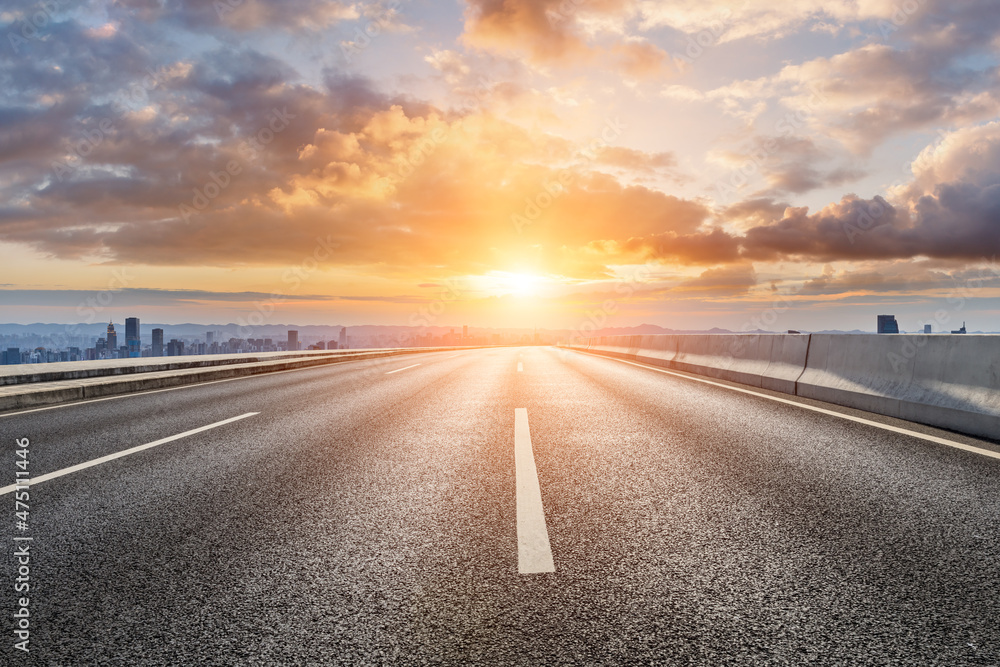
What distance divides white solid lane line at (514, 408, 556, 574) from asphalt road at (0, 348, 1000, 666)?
38 mm

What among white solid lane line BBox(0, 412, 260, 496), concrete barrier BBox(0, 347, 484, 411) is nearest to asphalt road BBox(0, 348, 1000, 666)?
white solid lane line BBox(0, 412, 260, 496)

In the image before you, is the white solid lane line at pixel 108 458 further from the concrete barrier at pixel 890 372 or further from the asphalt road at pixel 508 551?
the concrete barrier at pixel 890 372

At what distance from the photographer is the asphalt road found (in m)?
2.26

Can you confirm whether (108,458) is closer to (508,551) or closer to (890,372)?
(508,551)

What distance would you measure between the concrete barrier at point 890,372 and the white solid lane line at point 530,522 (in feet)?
16.7

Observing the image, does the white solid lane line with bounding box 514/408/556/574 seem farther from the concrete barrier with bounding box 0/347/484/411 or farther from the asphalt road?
the concrete barrier with bounding box 0/347/484/411

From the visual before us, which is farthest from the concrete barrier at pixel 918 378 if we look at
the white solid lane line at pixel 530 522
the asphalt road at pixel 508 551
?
the white solid lane line at pixel 530 522

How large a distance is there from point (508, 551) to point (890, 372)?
7195 millimetres

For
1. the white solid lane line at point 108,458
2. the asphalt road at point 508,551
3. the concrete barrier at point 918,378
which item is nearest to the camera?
the asphalt road at point 508,551

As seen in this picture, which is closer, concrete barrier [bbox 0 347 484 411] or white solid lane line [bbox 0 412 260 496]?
white solid lane line [bbox 0 412 260 496]

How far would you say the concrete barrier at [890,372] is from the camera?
637 cm

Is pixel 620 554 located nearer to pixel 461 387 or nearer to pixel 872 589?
pixel 872 589

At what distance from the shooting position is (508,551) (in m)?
3.15

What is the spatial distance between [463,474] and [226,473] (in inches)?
83.6
